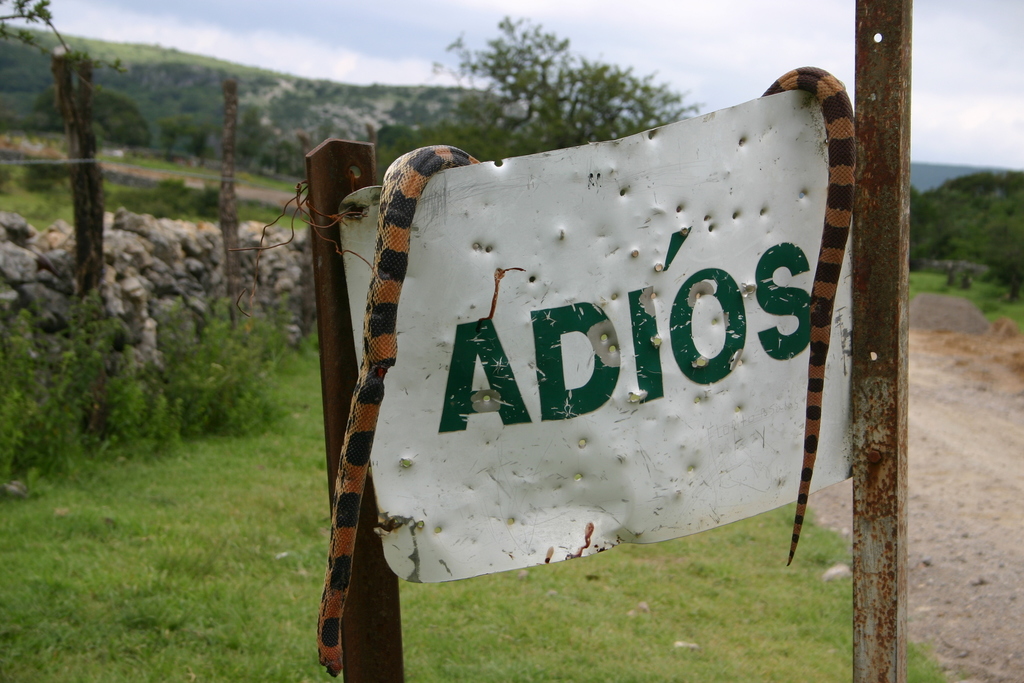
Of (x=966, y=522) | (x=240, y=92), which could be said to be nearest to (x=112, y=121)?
(x=966, y=522)

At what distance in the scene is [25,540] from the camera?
13.9 ft

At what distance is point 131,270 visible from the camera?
24.7 ft

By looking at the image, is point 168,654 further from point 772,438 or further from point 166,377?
point 166,377

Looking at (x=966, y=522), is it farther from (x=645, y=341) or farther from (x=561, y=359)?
(x=561, y=359)

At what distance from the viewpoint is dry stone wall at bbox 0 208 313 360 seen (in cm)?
611

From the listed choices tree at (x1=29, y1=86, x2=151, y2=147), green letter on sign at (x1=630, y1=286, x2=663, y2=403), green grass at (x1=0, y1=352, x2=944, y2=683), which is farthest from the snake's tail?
tree at (x1=29, y1=86, x2=151, y2=147)

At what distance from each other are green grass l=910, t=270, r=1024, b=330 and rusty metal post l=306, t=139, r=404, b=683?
18.1 metres

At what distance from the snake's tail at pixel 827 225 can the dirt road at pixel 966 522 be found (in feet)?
7.25

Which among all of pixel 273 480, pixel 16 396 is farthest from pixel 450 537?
pixel 16 396

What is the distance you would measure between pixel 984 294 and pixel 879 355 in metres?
22.3

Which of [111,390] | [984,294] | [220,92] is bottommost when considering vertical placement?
[111,390]

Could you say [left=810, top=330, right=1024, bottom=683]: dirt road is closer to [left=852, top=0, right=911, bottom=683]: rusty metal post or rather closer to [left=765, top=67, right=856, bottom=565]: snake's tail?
[left=852, top=0, right=911, bottom=683]: rusty metal post

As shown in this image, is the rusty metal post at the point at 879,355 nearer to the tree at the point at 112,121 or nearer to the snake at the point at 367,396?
the snake at the point at 367,396

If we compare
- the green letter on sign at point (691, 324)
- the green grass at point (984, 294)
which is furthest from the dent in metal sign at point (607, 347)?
the green grass at point (984, 294)
